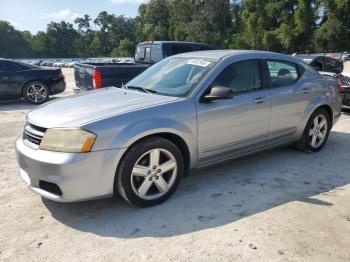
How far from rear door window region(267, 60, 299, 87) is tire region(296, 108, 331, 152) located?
70 centimetres

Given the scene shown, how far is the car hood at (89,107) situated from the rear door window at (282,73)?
164cm

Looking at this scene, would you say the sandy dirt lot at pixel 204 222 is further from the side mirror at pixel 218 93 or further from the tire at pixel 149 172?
the side mirror at pixel 218 93

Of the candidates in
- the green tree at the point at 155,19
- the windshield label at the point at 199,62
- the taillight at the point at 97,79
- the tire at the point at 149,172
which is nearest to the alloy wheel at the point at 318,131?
the windshield label at the point at 199,62

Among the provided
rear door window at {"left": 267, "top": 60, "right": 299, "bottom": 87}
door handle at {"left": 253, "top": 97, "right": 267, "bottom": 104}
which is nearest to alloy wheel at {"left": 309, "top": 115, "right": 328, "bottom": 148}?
rear door window at {"left": 267, "top": 60, "right": 299, "bottom": 87}

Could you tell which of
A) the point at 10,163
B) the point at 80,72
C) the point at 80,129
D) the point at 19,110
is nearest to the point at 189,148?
the point at 80,129

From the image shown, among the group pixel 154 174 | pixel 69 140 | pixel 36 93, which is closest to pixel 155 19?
pixel 36 93

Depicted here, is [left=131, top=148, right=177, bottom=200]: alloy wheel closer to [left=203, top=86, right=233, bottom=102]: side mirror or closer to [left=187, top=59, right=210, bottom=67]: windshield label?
[left=203, top=86, right=233, bottom=102]: side mirror

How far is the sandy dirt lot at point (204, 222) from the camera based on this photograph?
3168 mm

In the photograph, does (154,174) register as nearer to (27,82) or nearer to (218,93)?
(218,93)

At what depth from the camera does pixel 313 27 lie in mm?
54125

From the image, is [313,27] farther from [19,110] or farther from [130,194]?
[130,194]

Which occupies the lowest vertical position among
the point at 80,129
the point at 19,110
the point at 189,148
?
the point at 19,110

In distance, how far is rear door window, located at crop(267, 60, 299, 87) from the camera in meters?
5.11

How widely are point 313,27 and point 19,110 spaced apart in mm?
51732
